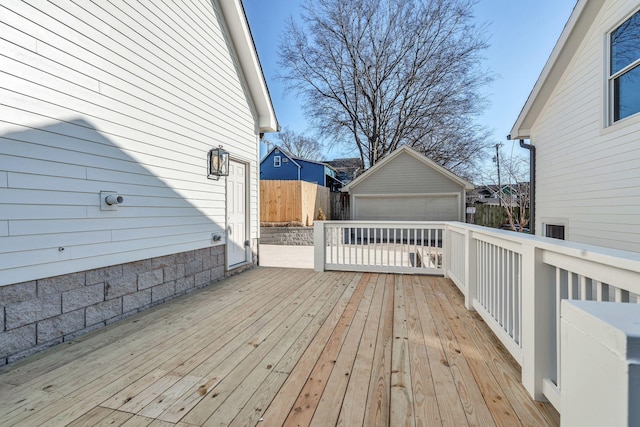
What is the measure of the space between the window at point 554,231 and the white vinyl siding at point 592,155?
231 mm

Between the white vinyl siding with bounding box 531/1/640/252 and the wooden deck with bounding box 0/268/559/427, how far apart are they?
2.61m

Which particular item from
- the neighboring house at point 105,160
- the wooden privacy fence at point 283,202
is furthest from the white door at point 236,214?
the wooden privacy fence at point 283,202

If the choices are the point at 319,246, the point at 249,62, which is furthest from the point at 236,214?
the point at 249,62

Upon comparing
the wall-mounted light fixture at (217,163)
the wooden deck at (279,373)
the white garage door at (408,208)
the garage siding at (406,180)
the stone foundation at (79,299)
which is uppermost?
the garage siding at (406,180)

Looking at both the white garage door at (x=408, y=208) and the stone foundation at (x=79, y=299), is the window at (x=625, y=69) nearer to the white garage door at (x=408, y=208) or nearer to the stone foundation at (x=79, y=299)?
the stone foundation at (x=79, y=299)

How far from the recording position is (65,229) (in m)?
2.43

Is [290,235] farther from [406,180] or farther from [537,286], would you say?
[537,286]

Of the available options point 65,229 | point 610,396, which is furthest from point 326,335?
point 65,229

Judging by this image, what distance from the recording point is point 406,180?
1118 centimetres

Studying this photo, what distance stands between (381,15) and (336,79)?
3391 millimetres

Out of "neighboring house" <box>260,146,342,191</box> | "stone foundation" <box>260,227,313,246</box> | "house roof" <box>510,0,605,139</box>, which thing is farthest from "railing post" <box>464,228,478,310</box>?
"neighboring house" <box>260,146,342,191</box>

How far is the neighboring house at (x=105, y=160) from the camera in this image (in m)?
2.14

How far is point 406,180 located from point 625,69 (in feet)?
24.7

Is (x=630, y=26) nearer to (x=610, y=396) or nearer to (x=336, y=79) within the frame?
(x=610, y=396)
